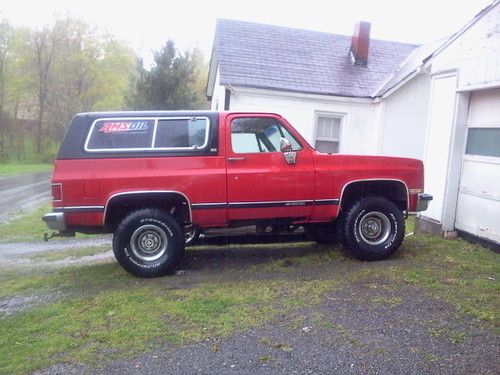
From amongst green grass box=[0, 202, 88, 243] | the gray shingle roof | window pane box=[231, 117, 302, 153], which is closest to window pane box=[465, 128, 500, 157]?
window pane box=[231, 117, 302, 153]

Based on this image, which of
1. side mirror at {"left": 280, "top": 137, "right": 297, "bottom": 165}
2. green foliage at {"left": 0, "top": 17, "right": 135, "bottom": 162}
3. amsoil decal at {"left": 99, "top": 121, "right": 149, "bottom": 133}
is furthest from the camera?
green foliage at {"left": 0, "top": 17, "right": 135, "bottom": 162}

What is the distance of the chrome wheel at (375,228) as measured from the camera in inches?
260

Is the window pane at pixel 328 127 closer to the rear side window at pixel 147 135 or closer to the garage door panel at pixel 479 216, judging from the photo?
A: the garage door panel at pixel 479 216

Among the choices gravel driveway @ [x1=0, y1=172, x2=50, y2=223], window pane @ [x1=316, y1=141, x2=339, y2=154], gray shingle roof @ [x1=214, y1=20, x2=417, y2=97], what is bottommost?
gravel driveway @ [x1=0, y1=172, x2=50, y2=223]

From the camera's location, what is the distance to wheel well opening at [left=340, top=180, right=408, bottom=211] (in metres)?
6.64

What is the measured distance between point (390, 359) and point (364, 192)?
10.4 feet

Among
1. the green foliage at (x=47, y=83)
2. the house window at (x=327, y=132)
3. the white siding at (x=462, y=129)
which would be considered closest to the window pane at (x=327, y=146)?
the house window at (x=327, y=132)

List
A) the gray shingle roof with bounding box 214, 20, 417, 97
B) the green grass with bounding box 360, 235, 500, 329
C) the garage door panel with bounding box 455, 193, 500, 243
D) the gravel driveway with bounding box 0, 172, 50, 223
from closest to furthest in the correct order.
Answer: the green grass with bounding box 360, 235, 500, 329 < the garage door panel with bounding box 455, 193, 500, 243 < the gravel driveway with bounding box 0, 172, 50, 223 < the gray shingle roof with bounding box 214, 20, 417, 97

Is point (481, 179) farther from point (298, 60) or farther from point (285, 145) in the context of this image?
point (298, 60)

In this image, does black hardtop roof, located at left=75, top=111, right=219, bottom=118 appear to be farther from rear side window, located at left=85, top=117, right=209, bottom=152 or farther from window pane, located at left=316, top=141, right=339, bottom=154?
window pane, located at left=316, top=141, right=339, bottom=154

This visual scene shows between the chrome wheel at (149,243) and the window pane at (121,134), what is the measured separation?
1.07m

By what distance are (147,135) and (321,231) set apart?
290cm

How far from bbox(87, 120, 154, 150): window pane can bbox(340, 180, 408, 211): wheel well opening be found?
2.71m

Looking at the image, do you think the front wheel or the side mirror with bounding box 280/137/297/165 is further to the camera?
the front wheel
